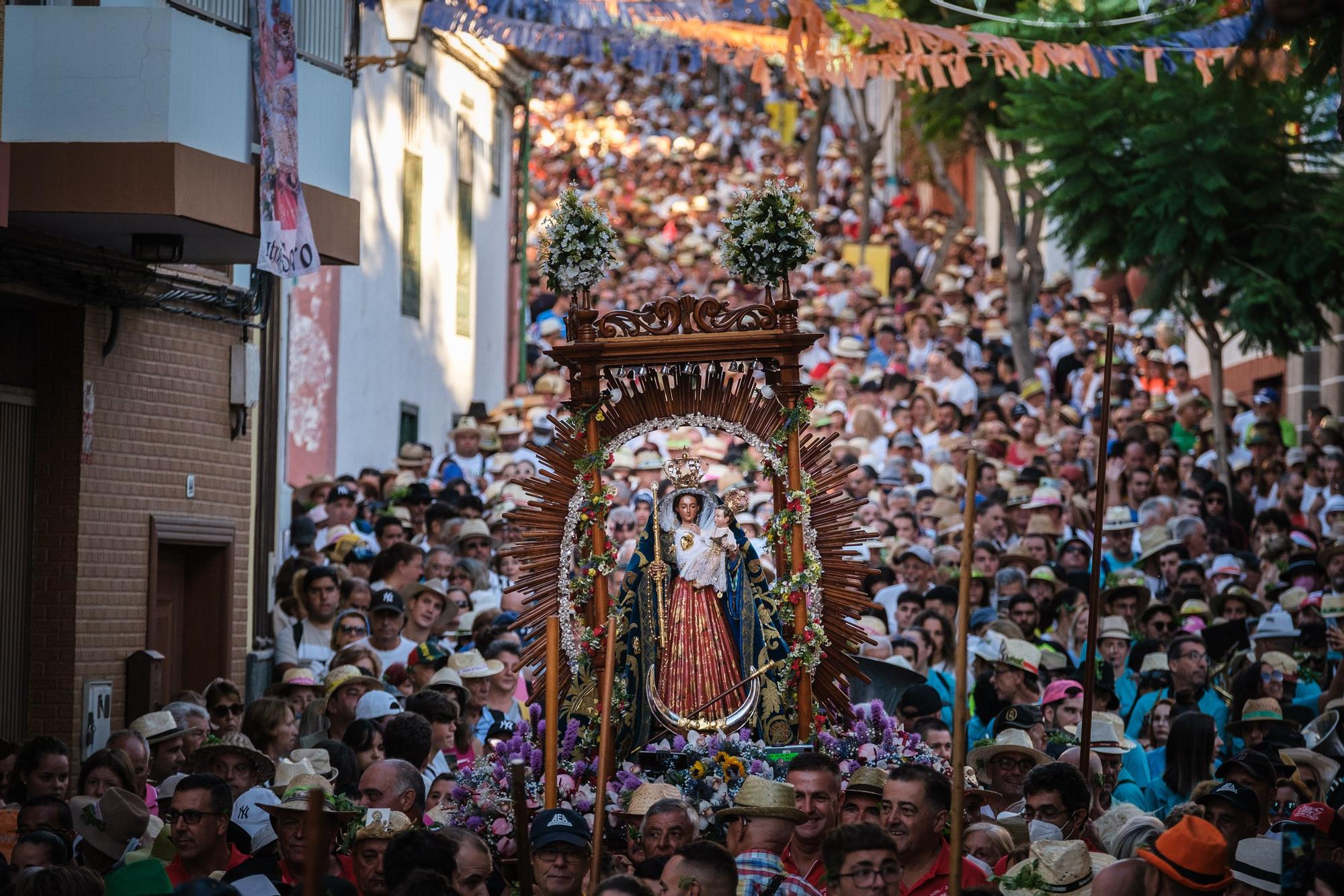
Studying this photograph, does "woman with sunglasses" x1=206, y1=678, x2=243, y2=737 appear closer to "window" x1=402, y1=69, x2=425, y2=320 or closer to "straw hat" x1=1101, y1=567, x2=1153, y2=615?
"straw hat" x1=1101, y1=567, x2=1153, y2=615

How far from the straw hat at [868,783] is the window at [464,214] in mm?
19452

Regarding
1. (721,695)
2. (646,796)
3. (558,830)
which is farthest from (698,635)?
(558,830)

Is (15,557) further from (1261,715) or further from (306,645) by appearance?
(1261,715)

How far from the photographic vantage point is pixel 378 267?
23562mm

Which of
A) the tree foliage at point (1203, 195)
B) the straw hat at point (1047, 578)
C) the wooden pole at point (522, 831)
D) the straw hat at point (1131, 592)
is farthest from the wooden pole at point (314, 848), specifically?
the tree foliage at point (1203, 195)

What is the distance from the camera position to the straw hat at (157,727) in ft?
34.2

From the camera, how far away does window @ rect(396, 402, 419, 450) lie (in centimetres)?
2503

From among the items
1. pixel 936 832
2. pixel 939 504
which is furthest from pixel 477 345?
pixel 936 832

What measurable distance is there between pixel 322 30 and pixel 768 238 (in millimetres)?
4824

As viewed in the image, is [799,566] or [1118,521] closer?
[799,566]

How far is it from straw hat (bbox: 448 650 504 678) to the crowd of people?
0.07 ft

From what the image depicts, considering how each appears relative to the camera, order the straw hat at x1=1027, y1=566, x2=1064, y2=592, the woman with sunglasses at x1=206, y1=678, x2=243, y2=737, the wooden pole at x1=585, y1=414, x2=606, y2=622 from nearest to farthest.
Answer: the wooden pole at x1=585, y1=414, x2=606, y2=622 < the woman with sunglasses at x1=206, y1=678, x2=243, y2=737 < the straw hat at x1=1027, y1=566, x2=1064, y2=592

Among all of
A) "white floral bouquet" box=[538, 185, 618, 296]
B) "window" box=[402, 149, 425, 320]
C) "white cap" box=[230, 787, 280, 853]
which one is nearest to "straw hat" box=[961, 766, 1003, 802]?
"white cap" box=[230, 787, 280, 853]

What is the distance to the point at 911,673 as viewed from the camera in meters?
11.7
